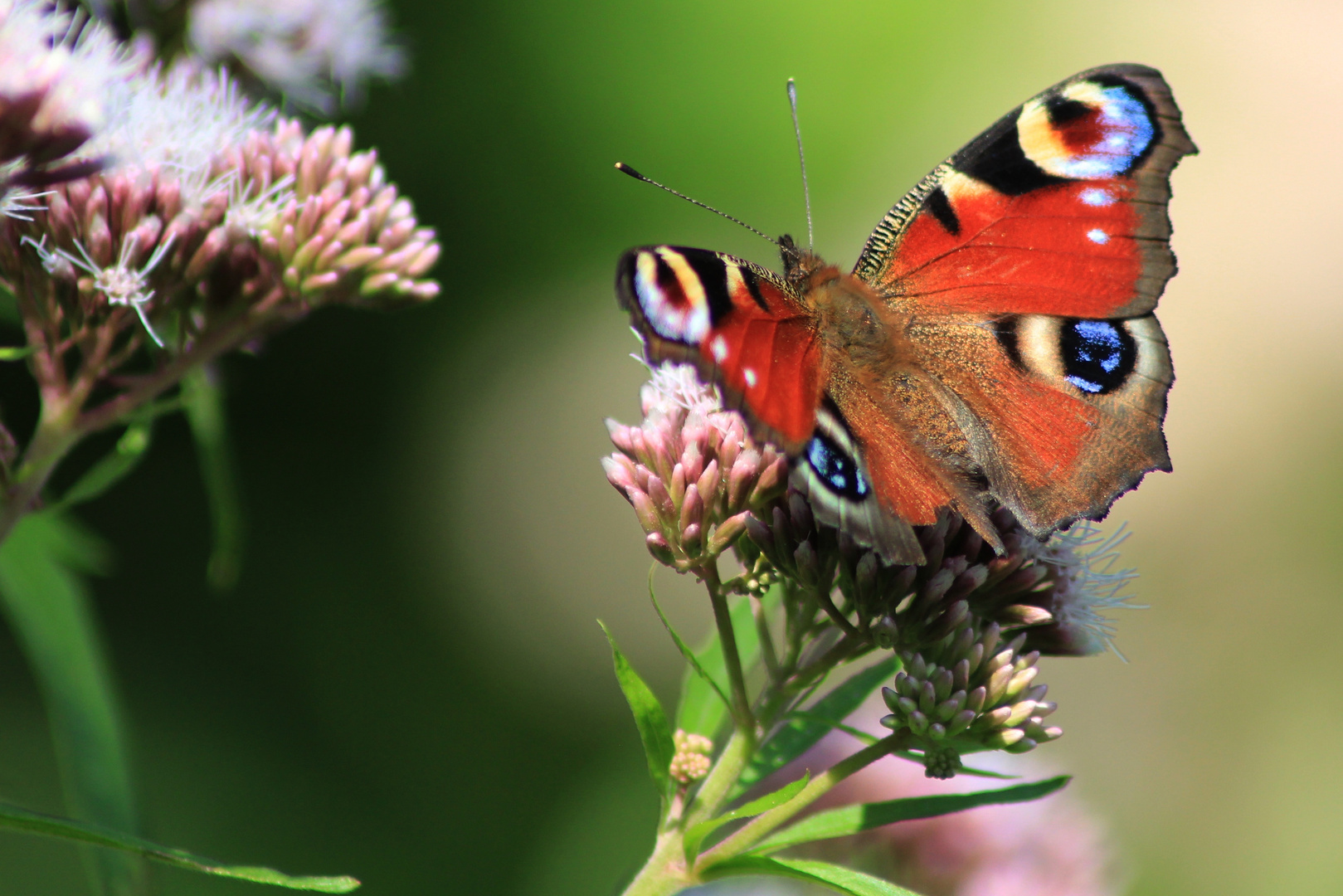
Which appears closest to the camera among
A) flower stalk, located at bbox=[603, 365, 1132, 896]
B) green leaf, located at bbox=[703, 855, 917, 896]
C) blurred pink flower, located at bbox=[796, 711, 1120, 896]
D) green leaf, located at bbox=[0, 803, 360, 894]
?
green leaf, located at bbox=[0, 803, 360, 894]

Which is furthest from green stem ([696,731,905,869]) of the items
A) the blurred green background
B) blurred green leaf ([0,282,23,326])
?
the blurred green background

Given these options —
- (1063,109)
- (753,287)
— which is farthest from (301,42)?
(1063,109)

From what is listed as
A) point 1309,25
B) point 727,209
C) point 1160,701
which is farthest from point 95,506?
point 1309,25

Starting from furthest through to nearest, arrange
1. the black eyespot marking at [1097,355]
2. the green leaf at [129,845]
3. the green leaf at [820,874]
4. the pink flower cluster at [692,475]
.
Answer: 1. the black eyespot marking at [1097,355]
2. the pink flower cluster at [692,475]
3. the green leaf at [820,874]
4. the green leaf at [129,845]

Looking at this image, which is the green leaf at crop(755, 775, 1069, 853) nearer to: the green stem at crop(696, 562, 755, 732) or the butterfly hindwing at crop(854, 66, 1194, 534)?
the green stem at crop(696, 562, 755, 732)

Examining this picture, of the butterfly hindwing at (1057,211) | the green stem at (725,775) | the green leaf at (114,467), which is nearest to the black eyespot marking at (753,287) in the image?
Result: the butterfly hindwing at (1057,211)

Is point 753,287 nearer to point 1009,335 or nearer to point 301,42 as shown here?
point 1009,335

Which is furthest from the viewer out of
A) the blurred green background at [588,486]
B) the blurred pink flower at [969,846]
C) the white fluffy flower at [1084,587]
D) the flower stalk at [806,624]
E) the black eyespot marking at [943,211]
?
the blurred green background at [588,486]

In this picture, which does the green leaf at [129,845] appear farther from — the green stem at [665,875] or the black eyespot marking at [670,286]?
the black eyespot marking at [670,286]
